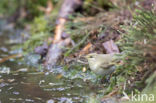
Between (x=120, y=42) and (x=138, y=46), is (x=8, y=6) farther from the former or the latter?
(x=138, y=46)

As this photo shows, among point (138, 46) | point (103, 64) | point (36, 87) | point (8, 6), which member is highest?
point (8, 6)

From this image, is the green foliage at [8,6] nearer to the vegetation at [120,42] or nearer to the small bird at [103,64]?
the vegetation at [120,42]

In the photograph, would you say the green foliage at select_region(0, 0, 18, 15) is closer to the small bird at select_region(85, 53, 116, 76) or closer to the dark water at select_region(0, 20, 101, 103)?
the dark water at select_region(0, 20, 101, 103)

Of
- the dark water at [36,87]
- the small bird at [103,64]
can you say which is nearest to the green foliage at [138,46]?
the small bird at [103,64]

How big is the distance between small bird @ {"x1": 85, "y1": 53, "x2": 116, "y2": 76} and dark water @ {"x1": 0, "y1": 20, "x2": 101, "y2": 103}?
0.26 metres

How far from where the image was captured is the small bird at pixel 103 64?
10.7 ft

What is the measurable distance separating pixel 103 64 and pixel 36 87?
0.95 m

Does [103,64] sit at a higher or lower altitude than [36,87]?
higher

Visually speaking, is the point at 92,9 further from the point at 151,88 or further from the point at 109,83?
the point at 151,88

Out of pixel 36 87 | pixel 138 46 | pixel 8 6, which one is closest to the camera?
pixel 138 46

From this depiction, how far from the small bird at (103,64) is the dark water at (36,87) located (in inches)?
10.1

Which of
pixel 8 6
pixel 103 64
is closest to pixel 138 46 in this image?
pixel 103 64

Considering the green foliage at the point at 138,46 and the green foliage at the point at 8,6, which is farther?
the green foliage at the point at 8,6

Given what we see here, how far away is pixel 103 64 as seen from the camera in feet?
10.8
